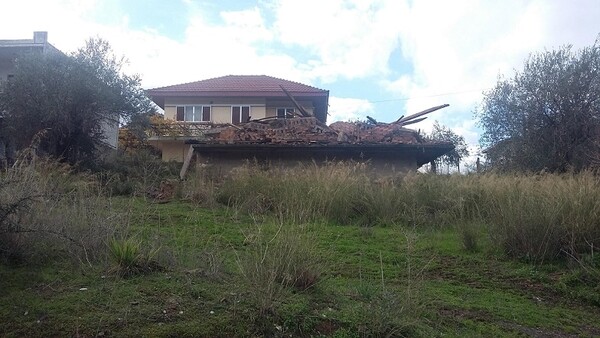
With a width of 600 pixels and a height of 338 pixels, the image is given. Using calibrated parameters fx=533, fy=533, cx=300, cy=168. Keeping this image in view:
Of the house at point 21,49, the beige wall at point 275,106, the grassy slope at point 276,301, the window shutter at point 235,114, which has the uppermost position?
the house at point 21,49

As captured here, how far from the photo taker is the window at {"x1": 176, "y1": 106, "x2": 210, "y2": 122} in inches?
1467

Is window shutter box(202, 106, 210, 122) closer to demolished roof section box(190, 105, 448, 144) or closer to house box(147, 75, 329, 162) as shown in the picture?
house box(147, 75, 329, 162)

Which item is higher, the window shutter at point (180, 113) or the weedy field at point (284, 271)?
the window shutter at point (180, 113)

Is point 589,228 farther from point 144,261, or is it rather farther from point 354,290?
point 144,261

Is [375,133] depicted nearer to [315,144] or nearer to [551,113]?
[315,144]

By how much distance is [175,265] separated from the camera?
5766 mm

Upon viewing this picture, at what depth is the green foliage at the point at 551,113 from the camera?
20516 mm

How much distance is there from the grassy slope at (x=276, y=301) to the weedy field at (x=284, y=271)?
18mm

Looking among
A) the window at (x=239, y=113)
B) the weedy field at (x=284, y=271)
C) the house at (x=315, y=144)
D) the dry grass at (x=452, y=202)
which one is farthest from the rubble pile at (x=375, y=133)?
the window at (x=239, y=113)

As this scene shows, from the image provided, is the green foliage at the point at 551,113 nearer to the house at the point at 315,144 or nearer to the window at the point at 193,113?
the house at the point at 315,144

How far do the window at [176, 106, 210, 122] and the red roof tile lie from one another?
1100 mm

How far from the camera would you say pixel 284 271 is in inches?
203

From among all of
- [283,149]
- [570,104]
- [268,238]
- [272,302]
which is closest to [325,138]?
[283,149]

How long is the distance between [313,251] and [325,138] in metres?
12.4
